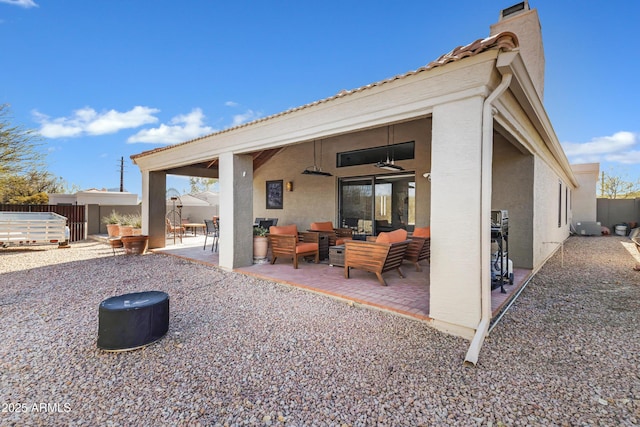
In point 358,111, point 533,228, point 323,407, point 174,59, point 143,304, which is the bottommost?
point 323,407

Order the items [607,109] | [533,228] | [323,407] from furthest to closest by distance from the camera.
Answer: [607,109] → [533,228] → [323,407]

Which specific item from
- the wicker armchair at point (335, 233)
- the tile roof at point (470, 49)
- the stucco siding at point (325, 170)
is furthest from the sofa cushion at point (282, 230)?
the tile roof at point (470, 49)

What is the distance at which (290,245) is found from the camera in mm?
6715

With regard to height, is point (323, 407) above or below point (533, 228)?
below

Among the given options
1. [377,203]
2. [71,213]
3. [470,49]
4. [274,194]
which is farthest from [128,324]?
[71,213]

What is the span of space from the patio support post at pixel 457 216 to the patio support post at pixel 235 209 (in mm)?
4361

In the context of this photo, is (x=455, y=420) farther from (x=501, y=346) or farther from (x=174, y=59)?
(x=174, y=59)

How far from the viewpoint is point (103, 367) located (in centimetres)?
272

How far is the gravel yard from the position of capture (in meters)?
2.13

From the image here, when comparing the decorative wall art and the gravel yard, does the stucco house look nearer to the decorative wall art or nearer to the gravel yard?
the decorative wall art

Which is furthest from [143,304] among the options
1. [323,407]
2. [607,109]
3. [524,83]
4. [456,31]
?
[607,109]

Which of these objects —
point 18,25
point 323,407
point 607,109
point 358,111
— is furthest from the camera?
point 607,109

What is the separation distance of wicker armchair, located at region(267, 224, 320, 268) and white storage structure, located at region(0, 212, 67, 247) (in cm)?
819

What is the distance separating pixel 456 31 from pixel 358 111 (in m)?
8.28
